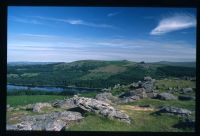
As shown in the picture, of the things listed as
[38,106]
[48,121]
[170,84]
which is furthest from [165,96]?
[38,106]

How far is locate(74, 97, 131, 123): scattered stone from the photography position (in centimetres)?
555

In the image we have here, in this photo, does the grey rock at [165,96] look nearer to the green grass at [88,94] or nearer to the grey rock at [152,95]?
the grey rock at [152,95]

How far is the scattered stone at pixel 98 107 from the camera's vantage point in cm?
555

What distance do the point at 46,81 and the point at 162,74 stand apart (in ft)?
6.57

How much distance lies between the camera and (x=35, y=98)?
545 centimetres

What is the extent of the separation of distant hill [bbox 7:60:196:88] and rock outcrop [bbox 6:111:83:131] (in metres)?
0.54

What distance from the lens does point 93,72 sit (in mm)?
5578

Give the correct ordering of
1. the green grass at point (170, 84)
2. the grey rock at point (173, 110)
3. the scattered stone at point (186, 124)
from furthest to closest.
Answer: the grey rock at point (173, 110)
the green grass at point (170, 84)
the scattered stone at point (186, 124)

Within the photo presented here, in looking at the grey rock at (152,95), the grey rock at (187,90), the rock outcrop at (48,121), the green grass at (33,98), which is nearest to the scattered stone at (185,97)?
the grey rock at (187,90)

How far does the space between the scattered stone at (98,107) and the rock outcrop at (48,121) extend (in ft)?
0.66

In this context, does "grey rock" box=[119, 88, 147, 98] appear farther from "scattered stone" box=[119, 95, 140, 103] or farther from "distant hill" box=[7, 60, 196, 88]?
"distant hill" box=[7, 60, 196, 88]

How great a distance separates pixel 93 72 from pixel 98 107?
663 mm
